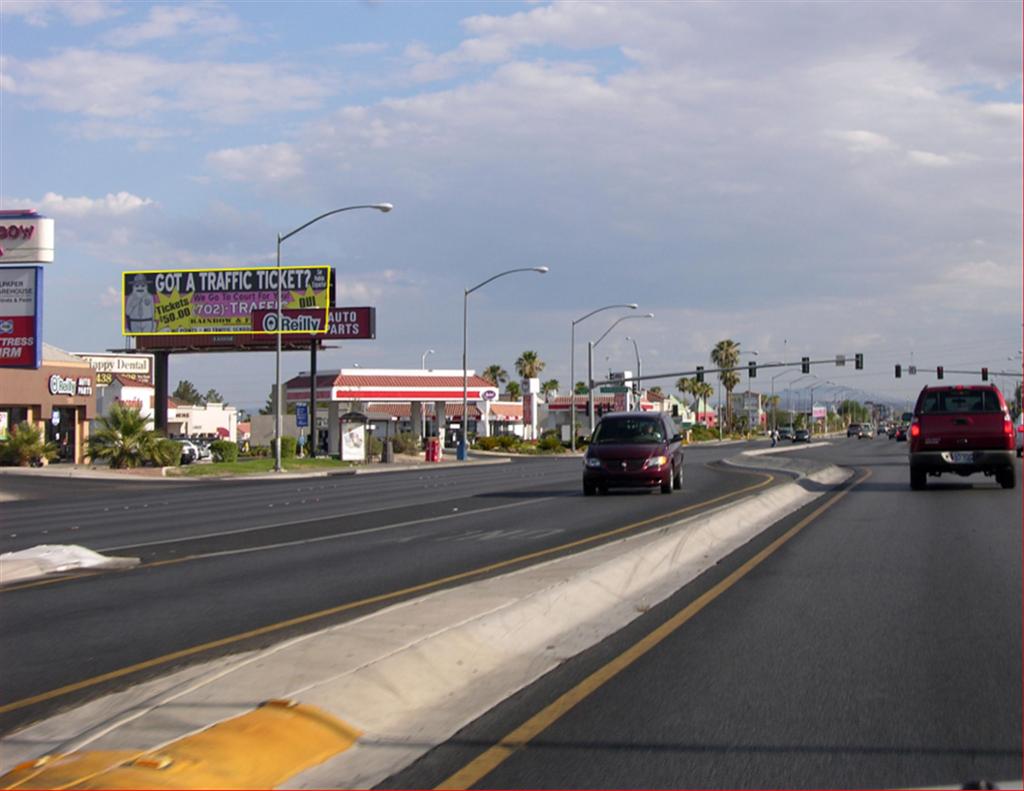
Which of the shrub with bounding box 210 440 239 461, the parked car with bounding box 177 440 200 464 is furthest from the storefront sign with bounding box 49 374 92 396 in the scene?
the shrub with bounding box 210 440 239 461

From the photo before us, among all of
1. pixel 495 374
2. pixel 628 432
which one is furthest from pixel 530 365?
pixel 628 432

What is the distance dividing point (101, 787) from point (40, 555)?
37.4 feet

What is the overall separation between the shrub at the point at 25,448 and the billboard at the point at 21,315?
16.1 ft

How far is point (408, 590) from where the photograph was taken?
1270cm

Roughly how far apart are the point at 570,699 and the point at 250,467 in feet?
151

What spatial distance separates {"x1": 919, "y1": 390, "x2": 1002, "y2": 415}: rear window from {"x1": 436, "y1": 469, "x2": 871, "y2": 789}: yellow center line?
14449mm

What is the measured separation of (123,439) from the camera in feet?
162

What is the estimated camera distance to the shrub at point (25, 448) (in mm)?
51688

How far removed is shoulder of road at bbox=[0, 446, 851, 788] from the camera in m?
6.05

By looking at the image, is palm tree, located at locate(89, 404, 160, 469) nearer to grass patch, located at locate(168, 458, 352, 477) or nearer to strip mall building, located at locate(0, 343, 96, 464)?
grass patch, located at locate(168, 458, 352, 477)

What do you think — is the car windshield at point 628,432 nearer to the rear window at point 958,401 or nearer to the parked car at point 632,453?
the parked car at point 632,453

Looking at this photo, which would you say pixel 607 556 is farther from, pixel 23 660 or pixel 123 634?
pixel 23 660

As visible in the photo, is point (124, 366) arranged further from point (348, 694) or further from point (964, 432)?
point (348, 694)

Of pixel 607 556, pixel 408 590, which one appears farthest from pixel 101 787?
pixel 607 556
